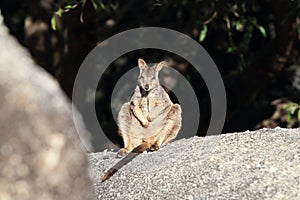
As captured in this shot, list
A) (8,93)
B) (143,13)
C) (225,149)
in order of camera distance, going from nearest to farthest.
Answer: (8,93), (225,149), (143,13)

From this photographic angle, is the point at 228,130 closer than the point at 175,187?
No

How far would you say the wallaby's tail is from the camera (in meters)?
4.56

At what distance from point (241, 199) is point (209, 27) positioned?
541 centimetres

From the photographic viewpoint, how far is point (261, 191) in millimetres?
3904

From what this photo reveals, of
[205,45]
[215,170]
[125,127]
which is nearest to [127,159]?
[125,127]

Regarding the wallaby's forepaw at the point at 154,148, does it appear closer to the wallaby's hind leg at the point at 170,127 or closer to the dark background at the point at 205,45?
the wallaby's hind leg at the point at 170,127

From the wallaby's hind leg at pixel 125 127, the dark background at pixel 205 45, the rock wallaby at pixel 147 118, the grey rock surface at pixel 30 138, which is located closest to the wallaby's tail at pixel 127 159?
the rock wallaby at pixel 147 118

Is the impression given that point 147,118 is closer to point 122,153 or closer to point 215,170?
point 122,153

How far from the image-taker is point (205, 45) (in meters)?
9.55

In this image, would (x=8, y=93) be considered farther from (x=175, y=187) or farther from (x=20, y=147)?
(x=175, y=187)

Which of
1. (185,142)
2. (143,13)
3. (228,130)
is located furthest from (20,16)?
(185,142)

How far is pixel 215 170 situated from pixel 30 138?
8.43 ft

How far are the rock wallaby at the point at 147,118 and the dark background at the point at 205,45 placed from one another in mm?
1913

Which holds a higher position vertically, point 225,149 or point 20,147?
point 20,147
